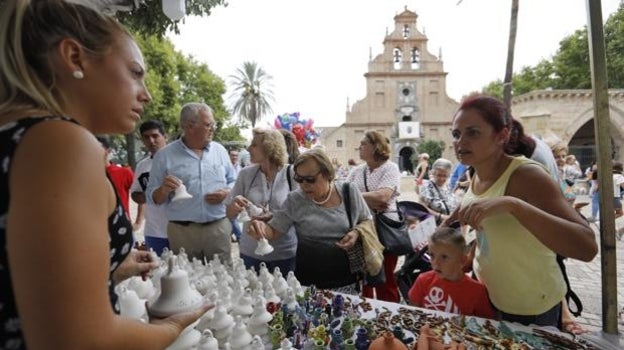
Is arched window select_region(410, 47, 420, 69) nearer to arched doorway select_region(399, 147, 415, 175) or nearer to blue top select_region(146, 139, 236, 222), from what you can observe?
arched doorway select_region(399, 147, 415, 175)

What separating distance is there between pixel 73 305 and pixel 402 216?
10.6 ft

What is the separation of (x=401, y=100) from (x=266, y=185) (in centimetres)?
3595

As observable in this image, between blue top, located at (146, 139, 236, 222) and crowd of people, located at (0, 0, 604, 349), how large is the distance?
11 millimetres

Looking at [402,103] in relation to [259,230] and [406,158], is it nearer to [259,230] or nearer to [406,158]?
[406,158]

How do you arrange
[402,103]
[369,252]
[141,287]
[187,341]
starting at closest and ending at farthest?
[187,341]
[141,287]
[369,252]
[402,103]

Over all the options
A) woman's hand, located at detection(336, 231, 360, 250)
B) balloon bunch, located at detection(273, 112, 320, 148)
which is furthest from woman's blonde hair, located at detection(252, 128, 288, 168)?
balloon bunch, located at detection(273, 112, 320, 148)

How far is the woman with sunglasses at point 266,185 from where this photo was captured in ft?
8.30

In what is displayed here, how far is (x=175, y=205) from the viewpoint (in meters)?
2.86

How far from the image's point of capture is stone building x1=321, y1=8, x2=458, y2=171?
3578cm

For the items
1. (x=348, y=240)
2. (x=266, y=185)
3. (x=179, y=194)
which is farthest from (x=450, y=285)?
(x=179, y=194)

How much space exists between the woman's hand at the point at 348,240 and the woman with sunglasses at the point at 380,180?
100 cm

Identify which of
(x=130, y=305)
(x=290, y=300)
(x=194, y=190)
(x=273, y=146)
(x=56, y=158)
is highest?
(x=273, y=146)

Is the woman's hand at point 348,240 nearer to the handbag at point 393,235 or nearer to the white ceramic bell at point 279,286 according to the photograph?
the white ceramic bell at point 279,286

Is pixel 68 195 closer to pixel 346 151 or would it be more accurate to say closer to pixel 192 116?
pixel 192 116
